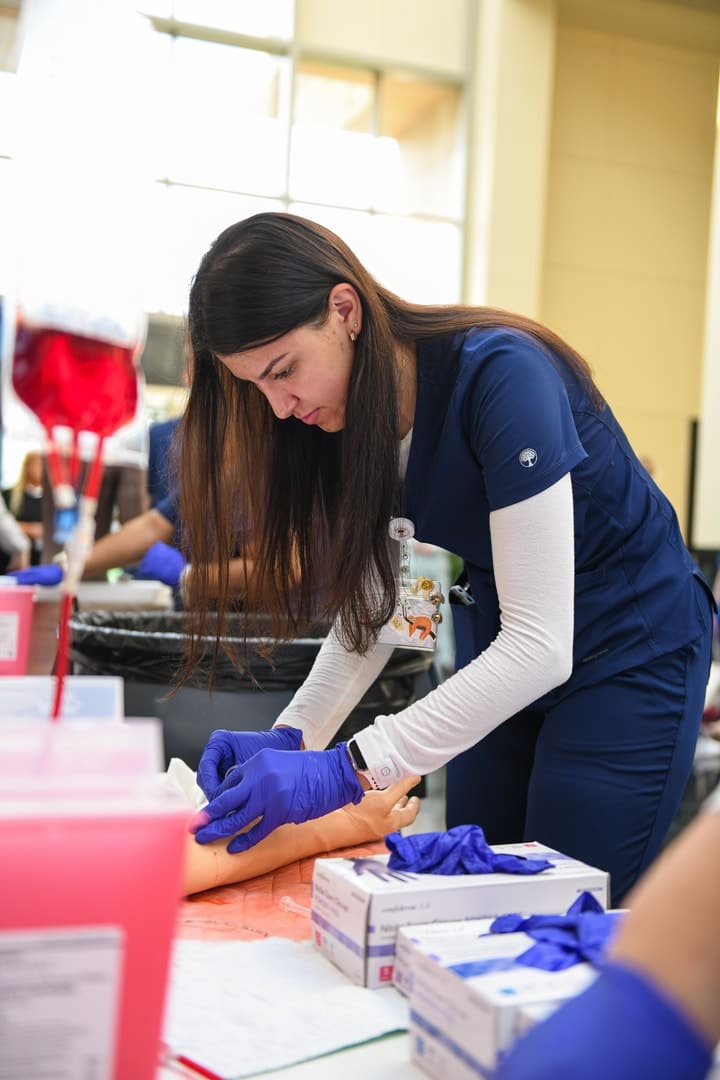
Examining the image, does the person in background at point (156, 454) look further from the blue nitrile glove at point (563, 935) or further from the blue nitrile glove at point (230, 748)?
the blue nitrile glove at point (563, 935)

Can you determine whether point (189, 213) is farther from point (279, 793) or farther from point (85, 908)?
point (85, 908)

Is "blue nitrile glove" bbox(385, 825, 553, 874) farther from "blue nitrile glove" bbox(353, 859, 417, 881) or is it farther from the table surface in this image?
the table surface

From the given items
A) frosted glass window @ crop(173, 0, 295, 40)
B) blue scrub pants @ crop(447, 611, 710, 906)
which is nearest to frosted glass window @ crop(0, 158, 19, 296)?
blue scrub pants @ crop(447, 611, 710, 906)

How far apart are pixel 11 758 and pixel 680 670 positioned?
934 mm

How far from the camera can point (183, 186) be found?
22.9 ft

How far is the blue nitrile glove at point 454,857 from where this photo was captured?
0.85 meters

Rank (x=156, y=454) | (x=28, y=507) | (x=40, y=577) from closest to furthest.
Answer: (x=40, y=577) → (x=156, y=454) → (x=28, y=507)

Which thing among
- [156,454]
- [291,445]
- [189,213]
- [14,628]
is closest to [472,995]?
[291,445]

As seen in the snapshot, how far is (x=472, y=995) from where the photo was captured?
60 centimetres

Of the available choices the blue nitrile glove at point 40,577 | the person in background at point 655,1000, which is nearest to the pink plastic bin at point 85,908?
the person in background at point 655,1000

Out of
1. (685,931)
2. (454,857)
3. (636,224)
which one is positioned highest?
(636,224)

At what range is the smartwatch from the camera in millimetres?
1090

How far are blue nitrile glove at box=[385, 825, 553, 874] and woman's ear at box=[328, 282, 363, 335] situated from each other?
560 millimetres

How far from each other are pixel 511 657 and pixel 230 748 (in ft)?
1.22
